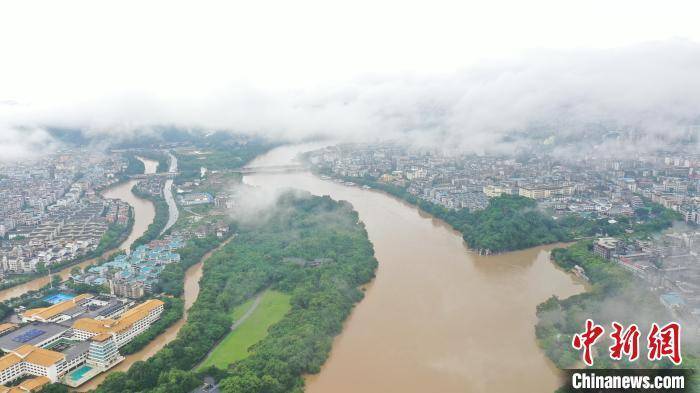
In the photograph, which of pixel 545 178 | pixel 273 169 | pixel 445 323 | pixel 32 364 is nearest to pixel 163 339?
pixel 32 364

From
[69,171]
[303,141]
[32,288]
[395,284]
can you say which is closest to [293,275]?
[395,284]

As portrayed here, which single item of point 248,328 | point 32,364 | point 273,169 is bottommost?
point 273,169

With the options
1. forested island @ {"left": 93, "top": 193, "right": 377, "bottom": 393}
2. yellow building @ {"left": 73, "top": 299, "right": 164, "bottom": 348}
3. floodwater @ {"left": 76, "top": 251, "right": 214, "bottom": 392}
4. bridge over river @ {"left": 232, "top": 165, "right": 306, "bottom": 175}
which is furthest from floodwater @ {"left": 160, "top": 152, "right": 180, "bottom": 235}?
yellow building @ {"left": 73, "top": 299, "right": 164, "bottom": 348}

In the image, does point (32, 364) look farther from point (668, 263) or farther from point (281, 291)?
point (668, 263)

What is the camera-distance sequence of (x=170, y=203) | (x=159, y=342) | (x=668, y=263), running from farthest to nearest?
(x=170, y=203) < (x=668, y=263) < (x=159, y=342)

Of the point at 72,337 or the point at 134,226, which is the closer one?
the point at 72,337

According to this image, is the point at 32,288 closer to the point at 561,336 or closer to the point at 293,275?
the point at 293,275
